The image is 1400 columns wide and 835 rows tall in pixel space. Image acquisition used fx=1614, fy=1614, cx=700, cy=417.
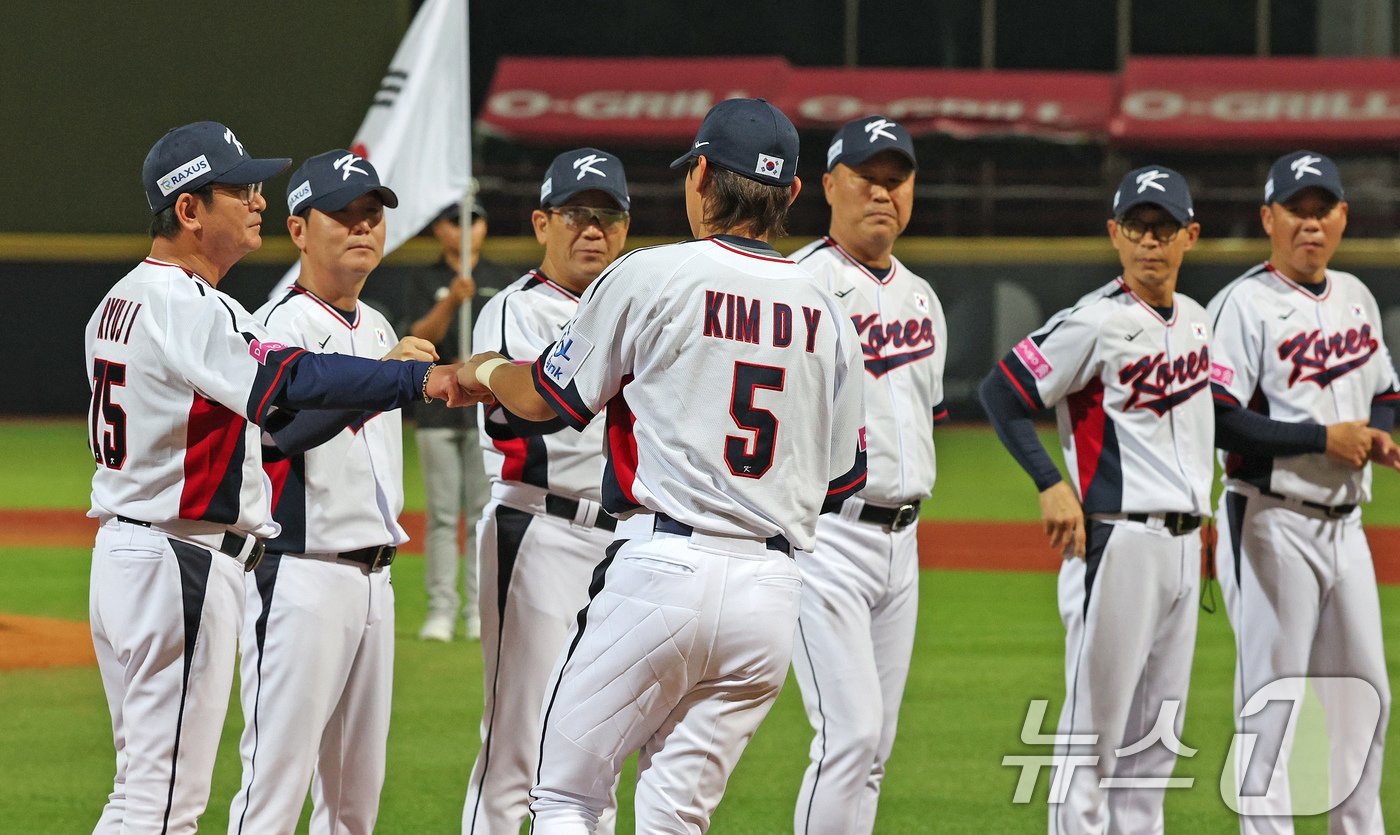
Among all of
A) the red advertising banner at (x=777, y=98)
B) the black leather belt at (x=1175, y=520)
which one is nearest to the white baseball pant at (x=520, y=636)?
the black leather belt at (x=1175, y=520)

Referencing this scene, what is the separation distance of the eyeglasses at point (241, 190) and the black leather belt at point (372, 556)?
2.99 ft

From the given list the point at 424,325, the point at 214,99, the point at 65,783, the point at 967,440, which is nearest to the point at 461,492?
the point at 424,325

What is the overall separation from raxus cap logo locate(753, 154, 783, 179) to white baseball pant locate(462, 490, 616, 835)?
1.44m

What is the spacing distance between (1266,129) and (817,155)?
7.64 meters

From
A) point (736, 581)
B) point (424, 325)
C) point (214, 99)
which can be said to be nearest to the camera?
point (736, 581)

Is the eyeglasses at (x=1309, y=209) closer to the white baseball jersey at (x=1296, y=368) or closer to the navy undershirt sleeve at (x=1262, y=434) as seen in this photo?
the white baseball jersey at (x=1296, y=368)

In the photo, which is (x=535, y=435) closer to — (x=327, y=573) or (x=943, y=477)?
(x=327, y=573)

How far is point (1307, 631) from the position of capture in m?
4.85

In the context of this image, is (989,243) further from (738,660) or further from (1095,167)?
(738,660)

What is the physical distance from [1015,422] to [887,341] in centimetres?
56

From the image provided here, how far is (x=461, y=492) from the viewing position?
28.5 feet

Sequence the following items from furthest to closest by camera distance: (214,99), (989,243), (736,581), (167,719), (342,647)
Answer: (214,99), (989,243), (342,647), (167,719), (736,581)

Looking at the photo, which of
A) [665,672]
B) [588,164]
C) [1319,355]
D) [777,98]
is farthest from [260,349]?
[777,98]

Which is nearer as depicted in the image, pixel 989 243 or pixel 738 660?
pixel 738 660
